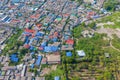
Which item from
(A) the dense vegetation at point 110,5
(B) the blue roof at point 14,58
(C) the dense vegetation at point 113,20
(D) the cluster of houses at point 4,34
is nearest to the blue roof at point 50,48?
(B) the blue roof at point 14,58

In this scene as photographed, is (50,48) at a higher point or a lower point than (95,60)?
higher

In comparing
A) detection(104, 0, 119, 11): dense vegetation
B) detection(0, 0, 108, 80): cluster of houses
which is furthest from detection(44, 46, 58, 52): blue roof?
detection(104, 0, 119, 11): dense vegetation

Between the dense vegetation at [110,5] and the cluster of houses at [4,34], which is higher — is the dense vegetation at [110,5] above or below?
below

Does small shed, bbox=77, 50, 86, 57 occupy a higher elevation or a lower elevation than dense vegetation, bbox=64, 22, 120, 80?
higher

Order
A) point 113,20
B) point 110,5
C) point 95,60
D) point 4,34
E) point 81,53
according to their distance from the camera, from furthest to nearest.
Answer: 1. point 110,5
2. point 113,20
3. point 4,34
4. point 81,53
5. point 95,60

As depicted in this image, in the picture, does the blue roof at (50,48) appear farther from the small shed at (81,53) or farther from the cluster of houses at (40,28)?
the small shed at (81,53)

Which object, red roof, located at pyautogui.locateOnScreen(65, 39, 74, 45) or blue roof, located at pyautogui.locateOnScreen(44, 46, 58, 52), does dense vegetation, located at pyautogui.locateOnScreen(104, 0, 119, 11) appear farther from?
blue roof, located at pyautogui.locateOnScreen(44, 46, 58, 52)

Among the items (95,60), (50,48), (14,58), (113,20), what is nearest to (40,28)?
(50,48)

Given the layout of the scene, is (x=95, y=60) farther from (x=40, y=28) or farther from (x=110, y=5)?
(x=110, y=5)
